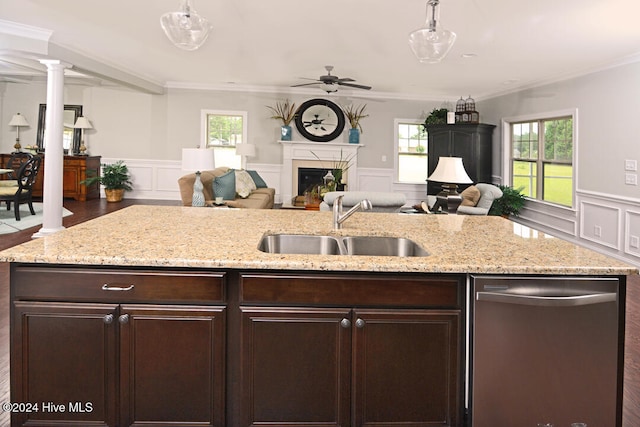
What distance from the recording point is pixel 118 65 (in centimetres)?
763

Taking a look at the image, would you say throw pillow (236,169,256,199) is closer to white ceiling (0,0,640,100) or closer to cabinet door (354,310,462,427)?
white ceiling (0,0,640,100)

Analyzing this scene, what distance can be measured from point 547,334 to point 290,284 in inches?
36.4

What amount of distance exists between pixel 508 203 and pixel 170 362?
7.03m

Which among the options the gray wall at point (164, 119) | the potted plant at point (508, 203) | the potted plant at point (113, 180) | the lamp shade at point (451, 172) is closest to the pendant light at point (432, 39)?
the lamp shade at point (451, 172)

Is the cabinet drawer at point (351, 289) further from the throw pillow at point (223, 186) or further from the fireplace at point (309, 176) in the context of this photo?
the fireplace at point (309, 176)

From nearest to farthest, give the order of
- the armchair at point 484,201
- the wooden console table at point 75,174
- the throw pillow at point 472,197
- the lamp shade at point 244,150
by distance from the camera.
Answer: the armchair at point 484,201 → the throw pillow at point 472,197 → the lamp shade at point 244,150 → the wooden console table at point 75,174

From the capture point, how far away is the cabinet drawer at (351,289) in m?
1.76

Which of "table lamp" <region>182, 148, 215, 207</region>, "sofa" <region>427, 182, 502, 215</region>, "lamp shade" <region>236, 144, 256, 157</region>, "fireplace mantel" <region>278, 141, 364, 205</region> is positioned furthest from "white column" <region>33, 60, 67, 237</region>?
"sofa" <region>427, 182, 502, 215</region>

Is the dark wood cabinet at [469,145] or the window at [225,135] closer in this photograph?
the dark wood cabinet at [469,145]

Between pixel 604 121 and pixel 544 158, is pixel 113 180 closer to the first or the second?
pixel 544 158

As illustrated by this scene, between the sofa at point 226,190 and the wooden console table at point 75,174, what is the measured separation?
354 cm

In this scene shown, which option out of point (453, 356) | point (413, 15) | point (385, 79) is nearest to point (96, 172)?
point (385, 79)

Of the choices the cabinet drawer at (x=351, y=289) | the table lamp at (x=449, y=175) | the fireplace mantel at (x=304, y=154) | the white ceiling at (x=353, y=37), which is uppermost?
the white ceiling at (x=353, y=37)

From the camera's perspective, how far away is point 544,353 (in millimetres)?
1722
